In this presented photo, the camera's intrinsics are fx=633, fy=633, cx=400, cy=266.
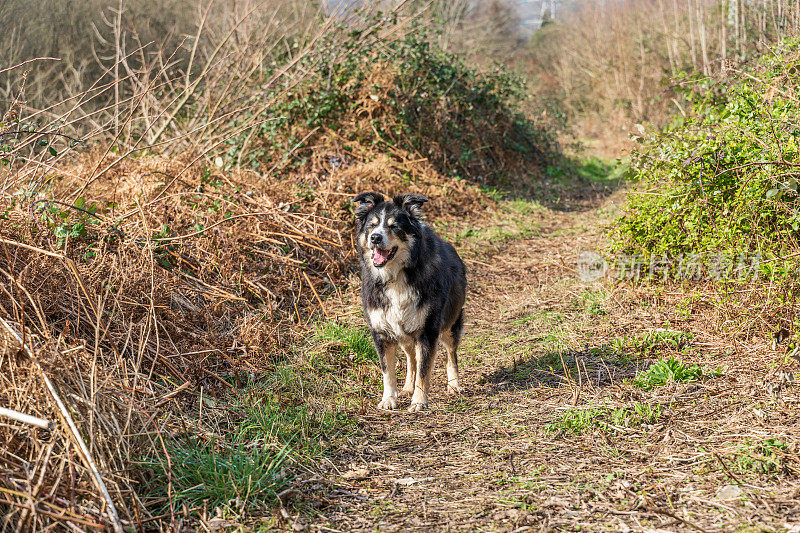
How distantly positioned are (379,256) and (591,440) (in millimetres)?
1995

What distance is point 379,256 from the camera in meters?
4.83

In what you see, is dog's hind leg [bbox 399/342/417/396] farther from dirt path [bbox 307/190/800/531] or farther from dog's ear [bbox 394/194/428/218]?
dog's ear [bbox 394/194/428/218]

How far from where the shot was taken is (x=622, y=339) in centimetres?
552

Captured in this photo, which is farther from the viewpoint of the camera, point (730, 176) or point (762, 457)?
point (730, 176)

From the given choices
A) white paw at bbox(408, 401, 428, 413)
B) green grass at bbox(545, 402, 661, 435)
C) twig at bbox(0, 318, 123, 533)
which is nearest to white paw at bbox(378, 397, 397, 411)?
white paw at bbox(408, 401, 428, 413)

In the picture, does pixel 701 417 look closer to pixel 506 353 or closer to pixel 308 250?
pixel 506 353

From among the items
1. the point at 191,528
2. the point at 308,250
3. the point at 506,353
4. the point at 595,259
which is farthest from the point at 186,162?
the point at 191,528

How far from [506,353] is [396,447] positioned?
211 centimetres

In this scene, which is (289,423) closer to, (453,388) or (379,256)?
(379,256)

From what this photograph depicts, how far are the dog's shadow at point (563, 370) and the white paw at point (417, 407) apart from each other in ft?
2.13

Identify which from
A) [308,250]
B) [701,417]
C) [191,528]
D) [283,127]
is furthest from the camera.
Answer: [283,127]

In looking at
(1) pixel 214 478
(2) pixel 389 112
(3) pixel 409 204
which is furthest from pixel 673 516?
(2) pixel 389 112

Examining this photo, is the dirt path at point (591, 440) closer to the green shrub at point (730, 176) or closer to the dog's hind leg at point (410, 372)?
the dog's hind leg at point (410, 372)

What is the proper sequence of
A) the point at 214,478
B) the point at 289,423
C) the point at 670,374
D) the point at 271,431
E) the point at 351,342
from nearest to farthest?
1. the point at 214,478
2. the point at 271,431
3. the point at 289,423
4. the point at 670,374
5. the point at 351,342
